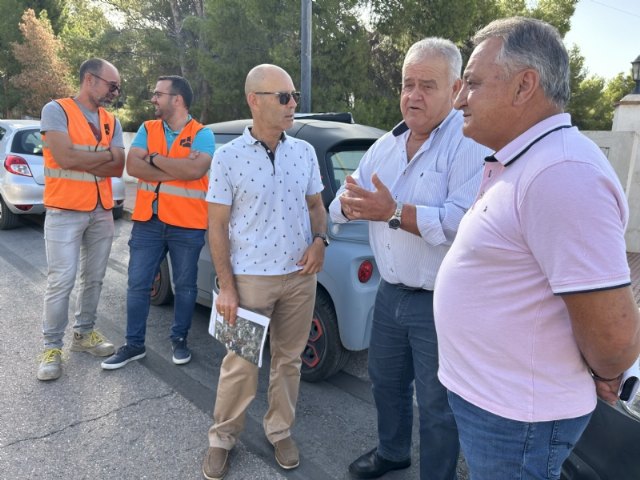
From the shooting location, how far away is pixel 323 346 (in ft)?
10.6

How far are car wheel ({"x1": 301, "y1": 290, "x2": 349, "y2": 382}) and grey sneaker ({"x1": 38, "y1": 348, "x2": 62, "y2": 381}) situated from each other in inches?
66.0

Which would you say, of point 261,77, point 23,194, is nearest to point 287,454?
point 261,77

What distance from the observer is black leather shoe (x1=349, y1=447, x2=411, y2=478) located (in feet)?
8.07

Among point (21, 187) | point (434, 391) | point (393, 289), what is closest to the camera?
point (434, 391)

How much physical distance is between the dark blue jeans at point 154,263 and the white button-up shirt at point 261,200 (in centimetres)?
115

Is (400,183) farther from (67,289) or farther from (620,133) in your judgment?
(620,133)

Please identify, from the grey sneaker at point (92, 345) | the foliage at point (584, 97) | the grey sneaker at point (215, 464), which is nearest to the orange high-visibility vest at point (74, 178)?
the grey sneaker at point (92, 345)

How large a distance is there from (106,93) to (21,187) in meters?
4.61

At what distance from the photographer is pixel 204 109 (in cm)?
1312

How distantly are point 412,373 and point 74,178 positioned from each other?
261 cm

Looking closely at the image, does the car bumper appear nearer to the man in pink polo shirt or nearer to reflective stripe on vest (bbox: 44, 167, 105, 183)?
reflective stripe on vest (bbox: 44, 167, 105, 183)

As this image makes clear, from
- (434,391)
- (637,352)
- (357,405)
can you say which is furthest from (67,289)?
(637,352)

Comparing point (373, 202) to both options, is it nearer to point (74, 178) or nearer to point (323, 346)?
point (323, 346)

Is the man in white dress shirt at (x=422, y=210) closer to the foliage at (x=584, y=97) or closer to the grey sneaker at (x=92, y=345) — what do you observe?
the grey sneaker at (x=92, y=345)
